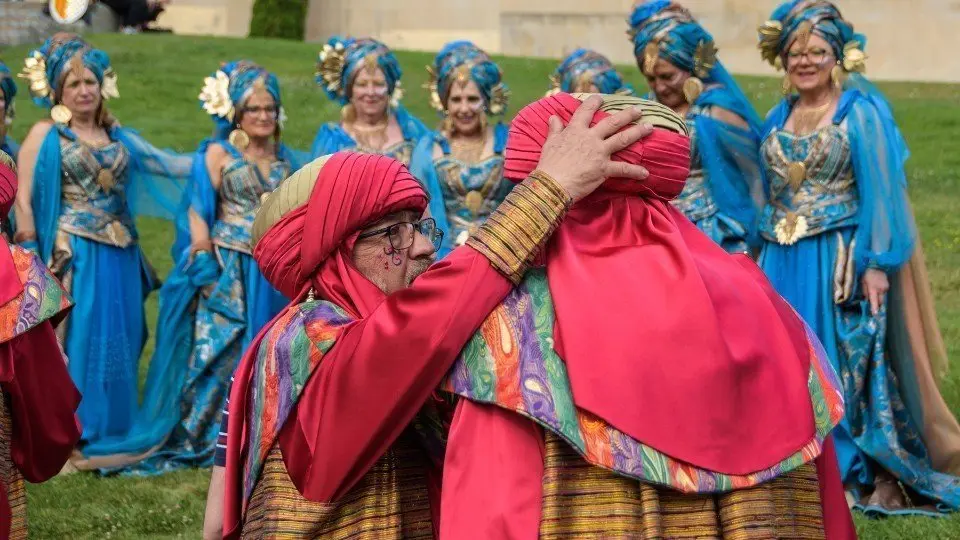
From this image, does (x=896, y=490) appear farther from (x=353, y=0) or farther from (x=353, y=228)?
(x=353, y=0)

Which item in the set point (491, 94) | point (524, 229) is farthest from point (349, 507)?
point (491, 94)

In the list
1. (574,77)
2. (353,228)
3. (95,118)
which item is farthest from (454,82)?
(353,228)

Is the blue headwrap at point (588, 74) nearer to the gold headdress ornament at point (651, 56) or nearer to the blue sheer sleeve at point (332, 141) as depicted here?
the gold headdress ornament at point (651, 56)

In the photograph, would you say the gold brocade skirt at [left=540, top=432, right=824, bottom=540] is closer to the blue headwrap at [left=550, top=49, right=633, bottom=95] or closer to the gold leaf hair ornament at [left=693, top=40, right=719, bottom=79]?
the gold leaf hair ornament at [left=693, top=40, right=719, bottom=79]

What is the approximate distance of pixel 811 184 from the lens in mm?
6586

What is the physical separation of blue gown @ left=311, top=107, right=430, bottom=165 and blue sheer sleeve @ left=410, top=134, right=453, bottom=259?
8 centimetres

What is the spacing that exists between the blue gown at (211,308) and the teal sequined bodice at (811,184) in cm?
285

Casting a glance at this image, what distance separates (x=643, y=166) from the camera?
8.93 ft

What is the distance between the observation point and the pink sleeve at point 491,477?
260cm

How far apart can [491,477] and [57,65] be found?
6.32m

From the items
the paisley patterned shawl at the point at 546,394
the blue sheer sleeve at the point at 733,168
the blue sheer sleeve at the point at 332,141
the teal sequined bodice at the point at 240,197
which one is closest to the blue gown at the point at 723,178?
the blue sheer sleeve at the point at 733,168

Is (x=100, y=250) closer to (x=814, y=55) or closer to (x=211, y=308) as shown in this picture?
(x=211, y=308)

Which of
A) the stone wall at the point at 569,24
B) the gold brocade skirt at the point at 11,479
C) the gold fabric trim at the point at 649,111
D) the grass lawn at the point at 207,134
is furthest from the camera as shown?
the stone wall at the point at 569,24

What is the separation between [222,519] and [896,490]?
4.02 metres
